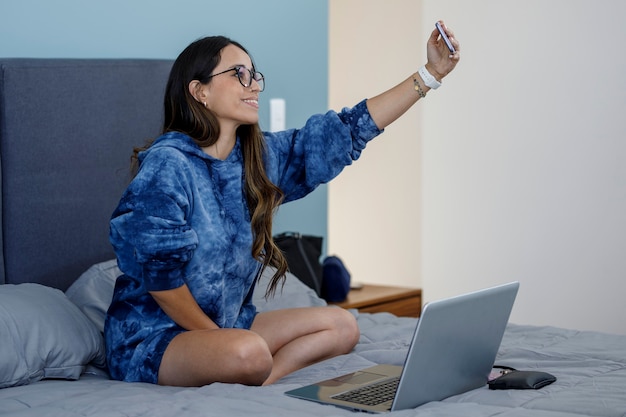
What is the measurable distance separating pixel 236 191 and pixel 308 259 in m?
0.91

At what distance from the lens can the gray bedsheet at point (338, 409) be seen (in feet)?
5.11

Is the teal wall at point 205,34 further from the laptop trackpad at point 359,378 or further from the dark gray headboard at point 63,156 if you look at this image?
the laptop trackpad at point 359,378

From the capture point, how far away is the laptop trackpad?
1.83 m

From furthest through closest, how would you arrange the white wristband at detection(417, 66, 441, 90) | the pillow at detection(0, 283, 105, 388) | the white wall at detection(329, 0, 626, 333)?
1. the white wall at detection(329, 0, 626, 333)
2. the white wristband at detection(417, 66, 441, 90)
3. the pillow at detection(0, 283, 105, 388)

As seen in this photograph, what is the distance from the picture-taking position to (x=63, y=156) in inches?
95.7

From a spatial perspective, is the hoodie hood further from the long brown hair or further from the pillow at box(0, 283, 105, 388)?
the pillow at box(0, 283, 105, 388)

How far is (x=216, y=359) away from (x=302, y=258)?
1.17m

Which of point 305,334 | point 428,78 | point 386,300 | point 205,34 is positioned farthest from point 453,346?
point 205,34

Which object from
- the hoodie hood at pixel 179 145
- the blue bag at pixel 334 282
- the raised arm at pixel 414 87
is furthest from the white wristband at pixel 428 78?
the blue bag at pixel 334 282

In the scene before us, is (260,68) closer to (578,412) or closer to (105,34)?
(105,34)

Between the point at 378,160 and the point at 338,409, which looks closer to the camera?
the point at 338,409

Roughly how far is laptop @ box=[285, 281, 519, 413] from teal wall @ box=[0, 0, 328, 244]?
1.30 metres

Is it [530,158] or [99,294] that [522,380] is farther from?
[530,158]

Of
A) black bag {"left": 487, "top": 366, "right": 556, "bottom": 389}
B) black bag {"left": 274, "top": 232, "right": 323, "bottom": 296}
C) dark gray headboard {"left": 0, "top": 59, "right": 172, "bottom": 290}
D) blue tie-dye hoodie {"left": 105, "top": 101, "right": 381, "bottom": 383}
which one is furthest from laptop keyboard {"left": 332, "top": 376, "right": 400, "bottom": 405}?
black bag {"left": 274, "top": 232, "right": 323, "bottom": 296}
